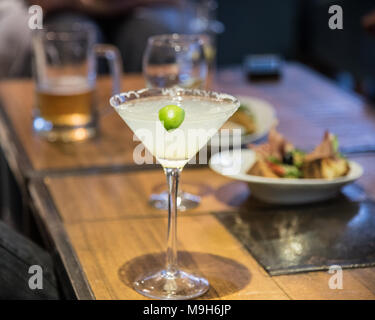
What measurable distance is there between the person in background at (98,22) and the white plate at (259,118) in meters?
2.19

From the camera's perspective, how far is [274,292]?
1.08 metres

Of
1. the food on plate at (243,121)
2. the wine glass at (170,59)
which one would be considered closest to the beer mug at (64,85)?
the wine glass at (170,59)

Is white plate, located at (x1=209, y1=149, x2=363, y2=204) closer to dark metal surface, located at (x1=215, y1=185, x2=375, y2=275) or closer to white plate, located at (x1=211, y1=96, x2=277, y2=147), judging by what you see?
dark metal surface, located at (x1=215, y1=185, x2=375, y2=275)

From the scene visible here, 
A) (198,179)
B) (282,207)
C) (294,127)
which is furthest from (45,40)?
(282,207)

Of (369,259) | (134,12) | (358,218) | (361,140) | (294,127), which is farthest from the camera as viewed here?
(134,12)

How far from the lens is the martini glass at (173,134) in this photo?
3.43 feet

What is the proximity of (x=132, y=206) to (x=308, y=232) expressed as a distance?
0.39 metres

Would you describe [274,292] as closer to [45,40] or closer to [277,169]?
[277,169]

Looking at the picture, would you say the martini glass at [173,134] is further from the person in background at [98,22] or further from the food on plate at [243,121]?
the person in background at [98,22]

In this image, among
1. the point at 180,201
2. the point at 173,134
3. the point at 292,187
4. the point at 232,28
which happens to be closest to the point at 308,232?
the point at 292,187

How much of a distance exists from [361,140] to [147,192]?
0.71 metres

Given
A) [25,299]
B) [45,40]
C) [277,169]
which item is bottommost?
[25,299]

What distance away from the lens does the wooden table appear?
3.64ft

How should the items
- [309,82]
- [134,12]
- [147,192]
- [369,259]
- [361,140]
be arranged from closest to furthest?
[369,259] → [147,192] → [361,140] → [309,82] → [134,12]
